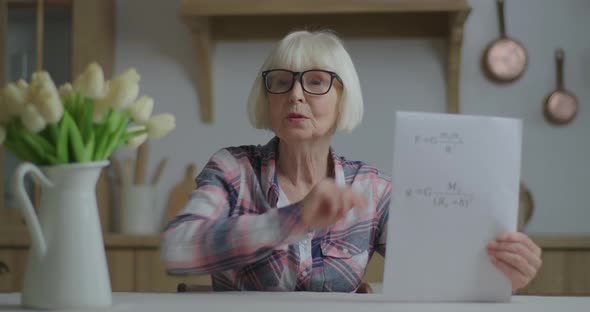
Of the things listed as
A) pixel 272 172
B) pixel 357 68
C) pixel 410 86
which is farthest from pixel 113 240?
pixel 272 172

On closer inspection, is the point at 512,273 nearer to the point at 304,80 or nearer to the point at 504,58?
the point at 304,80

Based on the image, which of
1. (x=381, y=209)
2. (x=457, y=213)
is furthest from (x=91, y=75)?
(x=381, y=209)

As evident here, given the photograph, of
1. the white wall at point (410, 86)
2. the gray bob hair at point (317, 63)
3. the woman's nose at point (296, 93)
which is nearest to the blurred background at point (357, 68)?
the white wall at point (410, 86)

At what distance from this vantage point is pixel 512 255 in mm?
1115

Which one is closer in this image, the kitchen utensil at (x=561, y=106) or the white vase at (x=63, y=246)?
the white vase at (x=63, y=246)

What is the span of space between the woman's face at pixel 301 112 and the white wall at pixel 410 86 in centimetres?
151

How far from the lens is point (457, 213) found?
1095 mm

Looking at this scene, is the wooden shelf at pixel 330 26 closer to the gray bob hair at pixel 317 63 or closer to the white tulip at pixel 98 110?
the gray bob hair at pixel 317 63

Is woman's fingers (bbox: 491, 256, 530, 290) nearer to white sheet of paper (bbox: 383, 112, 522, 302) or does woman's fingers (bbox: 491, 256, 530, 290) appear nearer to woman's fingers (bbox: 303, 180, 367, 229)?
white sheet of paper (bbox: 383, 112, 522, 302)

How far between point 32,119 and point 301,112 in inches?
23.4

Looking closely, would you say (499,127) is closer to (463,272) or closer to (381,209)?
(463,272)

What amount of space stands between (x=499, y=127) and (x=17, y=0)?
2.32 metres

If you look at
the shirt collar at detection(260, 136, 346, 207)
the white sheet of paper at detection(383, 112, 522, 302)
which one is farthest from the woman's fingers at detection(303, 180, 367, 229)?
the shirt collar at detection(260, 136, 346, 207)

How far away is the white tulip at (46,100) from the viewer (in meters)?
→ 0.98
